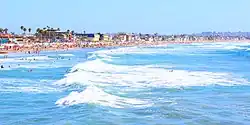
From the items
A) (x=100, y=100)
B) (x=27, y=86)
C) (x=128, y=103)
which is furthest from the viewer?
(x=27, y=86)

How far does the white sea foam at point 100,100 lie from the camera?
24.1 meters

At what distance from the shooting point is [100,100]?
83.6 ft

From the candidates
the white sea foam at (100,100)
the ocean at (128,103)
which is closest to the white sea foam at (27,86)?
the ocean at (128,103)

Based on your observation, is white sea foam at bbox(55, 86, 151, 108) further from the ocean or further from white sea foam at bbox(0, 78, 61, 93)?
white sea foam at bbox(0, 78, 61, 93)

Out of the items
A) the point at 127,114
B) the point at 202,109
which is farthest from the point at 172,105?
the point at 127,114

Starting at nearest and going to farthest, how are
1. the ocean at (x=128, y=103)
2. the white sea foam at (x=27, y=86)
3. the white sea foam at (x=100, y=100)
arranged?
the ocean at (x=128, y=103)
the white sea foam at (x=100, y=100)
the white sea foam at (x=27, y=86)

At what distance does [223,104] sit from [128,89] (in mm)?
7905

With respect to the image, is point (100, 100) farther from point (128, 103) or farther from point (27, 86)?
point (27, 86)

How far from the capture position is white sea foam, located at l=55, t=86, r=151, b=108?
24094mm

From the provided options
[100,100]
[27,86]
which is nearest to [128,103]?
[100,100]

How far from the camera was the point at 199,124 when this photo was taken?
19062mm

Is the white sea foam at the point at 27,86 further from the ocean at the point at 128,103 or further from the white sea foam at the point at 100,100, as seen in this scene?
the white sea foam at the point at 100,100

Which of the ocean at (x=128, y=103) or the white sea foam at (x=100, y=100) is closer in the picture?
the ocean at (x=128, y=103)

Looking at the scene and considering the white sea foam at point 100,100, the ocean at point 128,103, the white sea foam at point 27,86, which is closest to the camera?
the ocean at point 128,103
